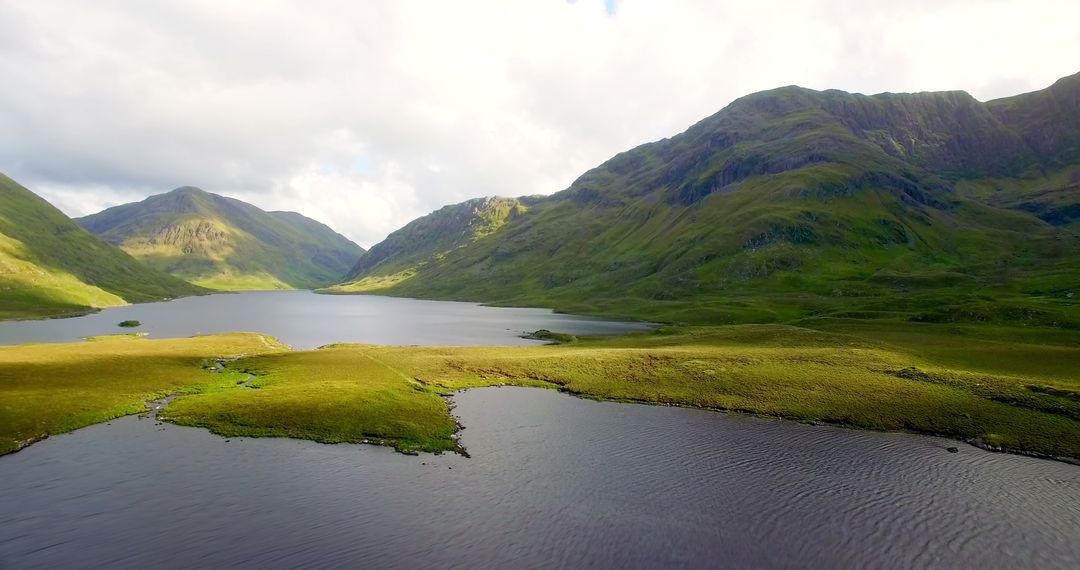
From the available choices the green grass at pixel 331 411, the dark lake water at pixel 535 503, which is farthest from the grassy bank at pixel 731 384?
the dark lake water at pixel 535 503

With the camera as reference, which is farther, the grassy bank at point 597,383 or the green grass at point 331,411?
the grassy bank at point 597,383

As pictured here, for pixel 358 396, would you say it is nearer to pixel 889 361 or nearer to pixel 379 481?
pixel 379 481

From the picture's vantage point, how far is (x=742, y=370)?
253 feet

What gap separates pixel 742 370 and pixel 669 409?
65.4 ft

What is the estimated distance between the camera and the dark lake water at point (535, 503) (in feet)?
99.5

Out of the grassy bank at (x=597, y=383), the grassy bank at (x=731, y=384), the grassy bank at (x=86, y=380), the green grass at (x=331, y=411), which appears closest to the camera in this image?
the grassy bank at (x=86, y=380)

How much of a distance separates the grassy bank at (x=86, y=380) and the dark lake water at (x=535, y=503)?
14.0 feet

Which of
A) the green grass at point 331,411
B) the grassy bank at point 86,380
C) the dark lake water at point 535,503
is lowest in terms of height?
the dark lake water at point 535,503

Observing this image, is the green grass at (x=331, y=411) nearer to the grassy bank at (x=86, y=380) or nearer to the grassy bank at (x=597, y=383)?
the grassy bank at (x=597, y=383)

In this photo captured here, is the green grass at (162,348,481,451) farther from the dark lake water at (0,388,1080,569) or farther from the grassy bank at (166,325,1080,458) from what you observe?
the dark lake water at (0,388,1080,569)

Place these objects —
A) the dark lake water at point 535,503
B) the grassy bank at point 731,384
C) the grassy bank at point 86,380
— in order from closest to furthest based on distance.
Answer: the dark lake water at point 535,503 → the grassy bank at point 86,380 → the grassy bank at point 731,384

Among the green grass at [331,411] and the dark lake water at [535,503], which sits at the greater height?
the green grass at [331,411]

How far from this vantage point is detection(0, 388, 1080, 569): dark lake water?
1193 inches

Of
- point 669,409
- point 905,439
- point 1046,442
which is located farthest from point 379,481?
point 1046,442
